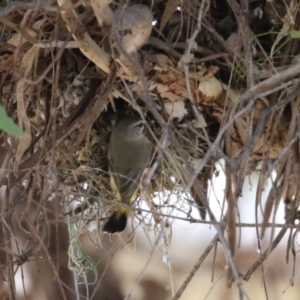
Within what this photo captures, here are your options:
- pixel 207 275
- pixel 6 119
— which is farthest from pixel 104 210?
pixel 6 119

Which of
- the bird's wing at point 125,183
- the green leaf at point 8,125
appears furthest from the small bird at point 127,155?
the green leaf at point 8,125

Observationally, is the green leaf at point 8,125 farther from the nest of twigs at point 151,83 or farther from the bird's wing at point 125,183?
the bird's wing at point 125,183

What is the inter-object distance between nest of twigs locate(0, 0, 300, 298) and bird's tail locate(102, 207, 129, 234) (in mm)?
58

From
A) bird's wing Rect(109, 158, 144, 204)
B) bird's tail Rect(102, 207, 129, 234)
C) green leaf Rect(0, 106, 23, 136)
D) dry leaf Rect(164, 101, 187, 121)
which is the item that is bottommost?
bird's tail Rect(102, 207, 129, 234)

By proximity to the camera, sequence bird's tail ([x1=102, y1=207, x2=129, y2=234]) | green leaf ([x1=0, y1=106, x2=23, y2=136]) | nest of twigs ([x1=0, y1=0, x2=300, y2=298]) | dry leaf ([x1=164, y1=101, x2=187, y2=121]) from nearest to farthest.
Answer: green leaf ([x1=0, y1=106, x2=23, y2=136]) < nest of twigs ([x1=0, y1=0, x2=300, y2=298]) < dry leaf ([x1=164, y1=101, x2=187, y2=121]) < bird's tail ([x1=102, y1=207, x2=129, y2=234])

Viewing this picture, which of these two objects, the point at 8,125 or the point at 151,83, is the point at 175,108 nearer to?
the point at 151,83

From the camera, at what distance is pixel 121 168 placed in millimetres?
894

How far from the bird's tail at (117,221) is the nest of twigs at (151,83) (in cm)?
6

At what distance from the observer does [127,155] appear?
88 centimetres

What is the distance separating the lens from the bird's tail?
94 centimetres

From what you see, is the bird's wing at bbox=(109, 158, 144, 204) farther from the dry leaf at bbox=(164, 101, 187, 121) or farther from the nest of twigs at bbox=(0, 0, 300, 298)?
the dry leaf at bbox=(164, 101, 187, 121)

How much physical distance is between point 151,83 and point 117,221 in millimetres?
301

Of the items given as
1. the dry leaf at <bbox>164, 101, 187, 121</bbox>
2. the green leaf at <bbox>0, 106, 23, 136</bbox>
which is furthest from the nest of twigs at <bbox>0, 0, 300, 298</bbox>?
the green leaf at <bbox>0, 106, 23, 136</bbox>

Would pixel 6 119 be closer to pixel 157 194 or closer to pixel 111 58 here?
pixel 111 58
